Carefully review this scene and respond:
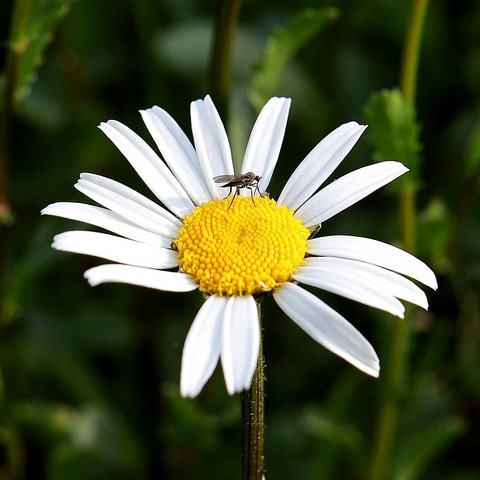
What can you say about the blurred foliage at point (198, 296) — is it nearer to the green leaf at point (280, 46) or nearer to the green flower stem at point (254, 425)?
the green leaf at point (280, 46)

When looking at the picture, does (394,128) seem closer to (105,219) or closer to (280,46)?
(280,46)

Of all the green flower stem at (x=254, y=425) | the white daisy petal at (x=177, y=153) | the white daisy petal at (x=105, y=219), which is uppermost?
the white daisy petal at (x=177, y=153)

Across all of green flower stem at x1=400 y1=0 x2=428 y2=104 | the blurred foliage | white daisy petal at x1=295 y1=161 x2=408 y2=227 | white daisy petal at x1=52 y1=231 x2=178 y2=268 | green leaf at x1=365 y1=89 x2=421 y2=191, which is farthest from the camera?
the blurred foliage

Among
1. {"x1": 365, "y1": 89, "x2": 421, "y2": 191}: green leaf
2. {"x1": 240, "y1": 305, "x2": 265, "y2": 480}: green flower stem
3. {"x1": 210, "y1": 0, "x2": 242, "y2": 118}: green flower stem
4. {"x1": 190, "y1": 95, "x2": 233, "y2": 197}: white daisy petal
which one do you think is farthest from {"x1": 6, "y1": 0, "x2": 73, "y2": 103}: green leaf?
{"x1": 240, "y1": 305, "x2": 265, "y2": 480}: green flower stem

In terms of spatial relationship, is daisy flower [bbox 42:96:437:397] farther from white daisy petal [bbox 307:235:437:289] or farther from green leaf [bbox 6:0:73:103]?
green leaf [bbox 6:0:73:103]

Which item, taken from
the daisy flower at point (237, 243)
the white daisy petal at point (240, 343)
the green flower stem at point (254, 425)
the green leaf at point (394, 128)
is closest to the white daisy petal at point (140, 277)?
the daisy flower at point (237, 243)

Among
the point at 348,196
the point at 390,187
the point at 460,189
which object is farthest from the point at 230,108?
the point at 460,189

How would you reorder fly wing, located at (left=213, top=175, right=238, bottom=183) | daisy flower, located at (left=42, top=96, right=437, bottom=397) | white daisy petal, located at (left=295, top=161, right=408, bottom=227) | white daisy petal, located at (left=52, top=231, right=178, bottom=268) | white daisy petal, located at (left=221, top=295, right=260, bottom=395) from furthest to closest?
fly wing, located at (left=213, top=175, right=238, bottom=183) < white daisy petal, located at (left=295, top=161, right=408, bottom=227) < white daisy petal, located at (left=52, top=231, right=178, bottom=268) < daisy flower, located at (left=42, top=96, right=437, bottom=397) < white daisy petal, located at (left=221, top=295, right=260, bottom=395)
